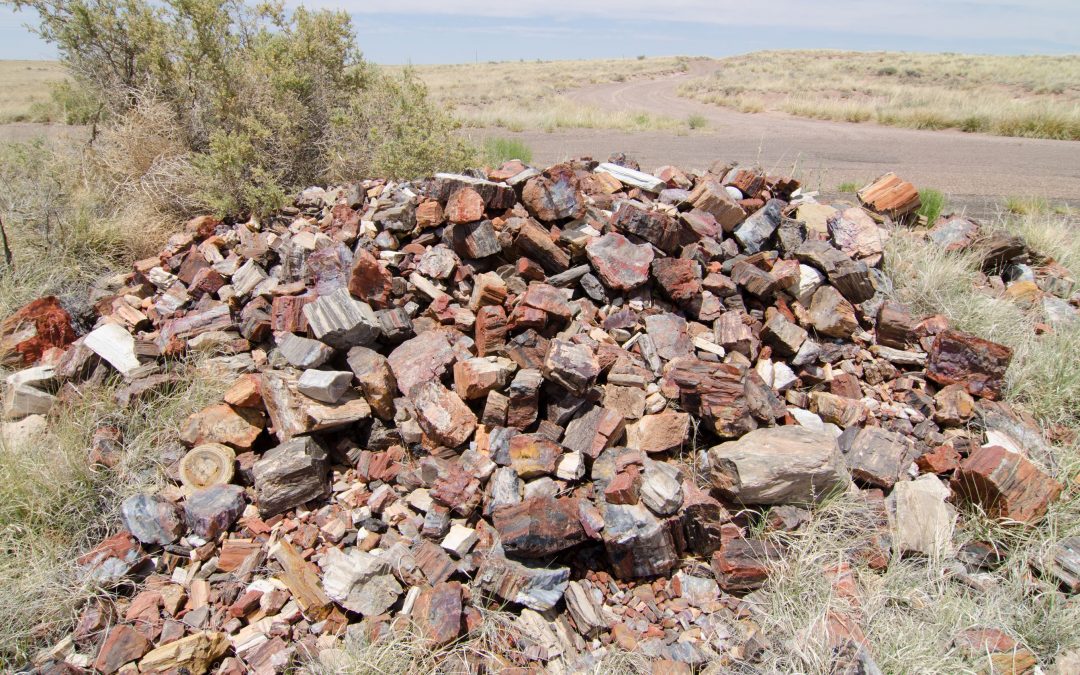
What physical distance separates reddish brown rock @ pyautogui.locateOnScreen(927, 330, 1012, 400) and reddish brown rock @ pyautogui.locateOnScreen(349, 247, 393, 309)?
13.8 ft

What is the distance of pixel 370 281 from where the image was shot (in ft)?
14.6

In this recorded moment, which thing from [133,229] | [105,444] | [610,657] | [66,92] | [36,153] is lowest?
[610,657]

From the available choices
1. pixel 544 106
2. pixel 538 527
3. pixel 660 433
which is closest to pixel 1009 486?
pixel 660 433

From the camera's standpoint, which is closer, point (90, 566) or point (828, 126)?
point (90, 566)

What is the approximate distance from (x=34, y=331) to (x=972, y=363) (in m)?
7.35

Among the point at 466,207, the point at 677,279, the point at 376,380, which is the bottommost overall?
the point at 376,380

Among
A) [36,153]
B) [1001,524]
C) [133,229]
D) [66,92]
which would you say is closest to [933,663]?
[1001,524]

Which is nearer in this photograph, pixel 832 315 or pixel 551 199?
pixel 832 315

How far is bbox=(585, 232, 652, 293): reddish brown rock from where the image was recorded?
4.69 metres

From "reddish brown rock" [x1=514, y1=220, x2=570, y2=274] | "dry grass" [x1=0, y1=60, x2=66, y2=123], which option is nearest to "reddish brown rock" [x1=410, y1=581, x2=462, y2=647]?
"reddish brown rock" [x1=514, y1=220, x2=570, y2=274]

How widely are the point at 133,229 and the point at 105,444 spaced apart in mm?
3141

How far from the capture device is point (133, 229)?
6.26m

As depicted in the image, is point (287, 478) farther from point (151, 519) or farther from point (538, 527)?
point (538, 527)

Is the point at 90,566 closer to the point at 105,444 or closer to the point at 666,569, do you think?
the point at 105,444
